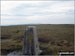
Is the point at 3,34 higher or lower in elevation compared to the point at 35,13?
lower

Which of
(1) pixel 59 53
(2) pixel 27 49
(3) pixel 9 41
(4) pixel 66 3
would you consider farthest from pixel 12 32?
(4) pixel 66 3

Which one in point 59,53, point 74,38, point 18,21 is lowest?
point 59,53

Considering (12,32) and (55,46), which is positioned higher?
(12,32)

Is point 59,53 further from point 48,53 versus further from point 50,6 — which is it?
point 50,6

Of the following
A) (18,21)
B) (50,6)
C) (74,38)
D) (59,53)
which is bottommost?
(59,53)

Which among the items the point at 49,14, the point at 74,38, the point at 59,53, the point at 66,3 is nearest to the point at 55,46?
the point at 59,53

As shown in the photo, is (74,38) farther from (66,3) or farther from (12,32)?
(12,32)
